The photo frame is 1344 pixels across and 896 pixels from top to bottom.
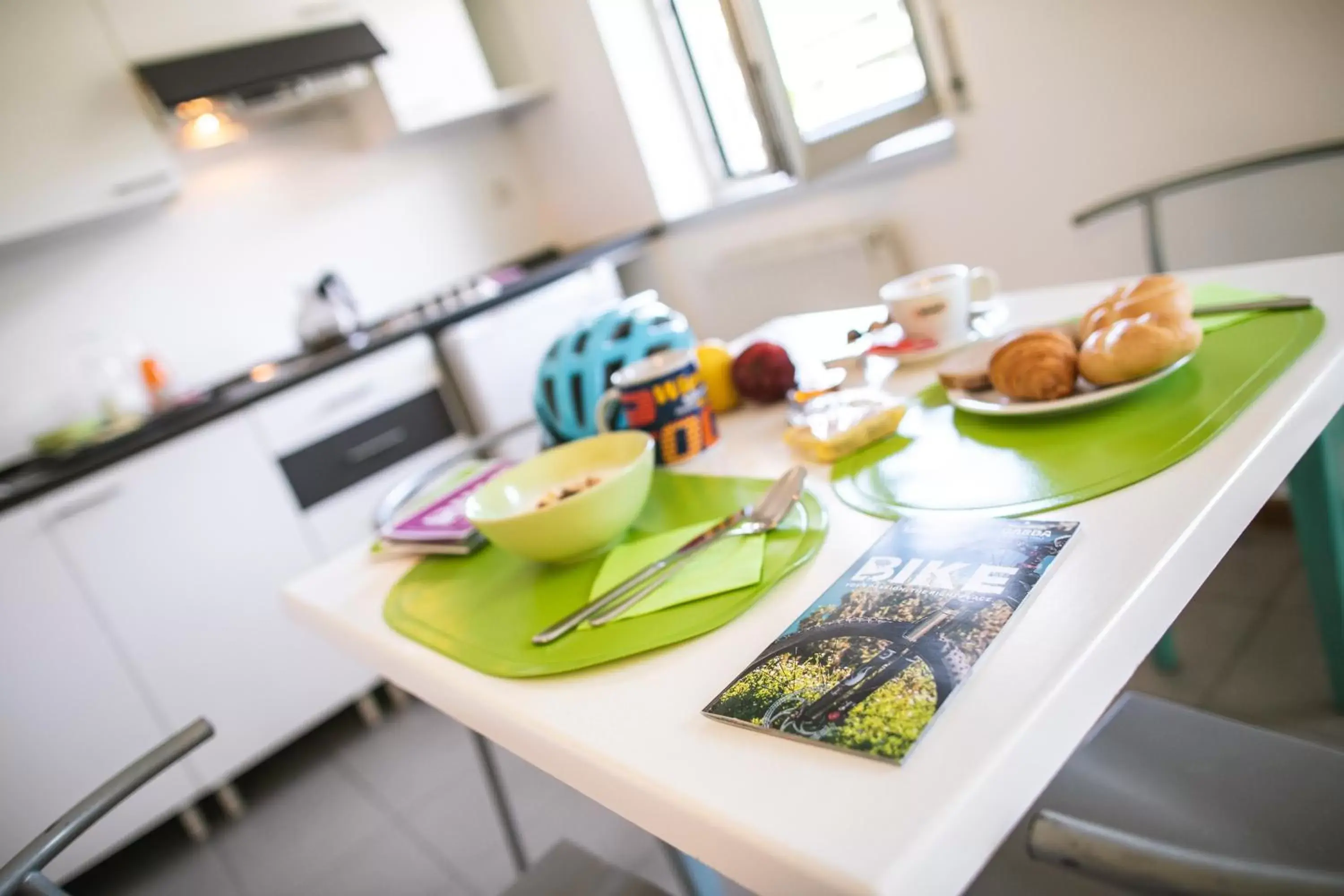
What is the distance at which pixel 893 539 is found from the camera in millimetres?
744

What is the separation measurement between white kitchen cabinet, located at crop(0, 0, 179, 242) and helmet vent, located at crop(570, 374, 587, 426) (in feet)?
6.10

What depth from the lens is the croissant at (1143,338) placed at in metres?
0.84

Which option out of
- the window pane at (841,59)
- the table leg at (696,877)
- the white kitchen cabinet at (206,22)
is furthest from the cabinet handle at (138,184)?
the table leg at (696,877)

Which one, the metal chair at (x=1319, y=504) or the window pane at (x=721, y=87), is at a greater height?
the window pane at (x=721, y=87)

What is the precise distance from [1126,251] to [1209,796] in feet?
5.51

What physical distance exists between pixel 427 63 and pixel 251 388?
124 centimetres

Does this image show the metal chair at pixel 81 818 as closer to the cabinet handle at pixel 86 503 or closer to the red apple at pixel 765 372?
the red apple at pixel 765 372

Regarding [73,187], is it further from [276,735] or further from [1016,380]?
[1016,380]

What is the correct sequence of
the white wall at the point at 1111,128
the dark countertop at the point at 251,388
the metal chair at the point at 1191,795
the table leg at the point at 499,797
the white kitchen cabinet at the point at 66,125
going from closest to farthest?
the metal chair at the point at 1191,795, the table leg at the point at 499,797, the white wall at the point at 1111,128, the dark countertop at the point at 251,388, the white kitchen cabinet at the point at 66,125

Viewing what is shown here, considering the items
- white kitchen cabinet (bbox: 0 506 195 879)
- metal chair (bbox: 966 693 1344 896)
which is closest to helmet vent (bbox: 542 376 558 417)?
metal chair (bbox: 966 693 1344 896)

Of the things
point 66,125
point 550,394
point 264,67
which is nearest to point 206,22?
point 264,67

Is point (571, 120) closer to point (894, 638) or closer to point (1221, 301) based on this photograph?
point (1221, 301)

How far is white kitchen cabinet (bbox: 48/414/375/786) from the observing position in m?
2.10

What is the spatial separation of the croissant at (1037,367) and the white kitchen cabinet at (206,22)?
8.08 feet
